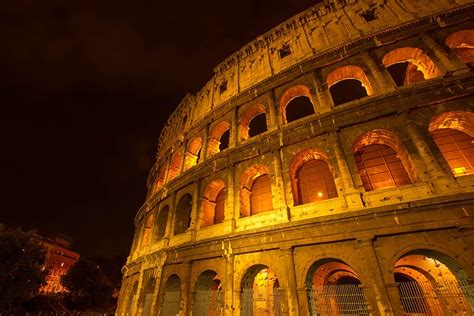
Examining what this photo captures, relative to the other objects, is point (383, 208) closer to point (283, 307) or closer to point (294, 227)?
point (294, 227)

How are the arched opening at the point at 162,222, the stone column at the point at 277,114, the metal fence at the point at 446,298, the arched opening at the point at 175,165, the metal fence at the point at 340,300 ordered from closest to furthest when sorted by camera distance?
the metal fence at the point at 446,298
the metal fence at the point at 340,300
the stone column at the point at 277,114
the arched opening at the point at 162,222
the arched opening at the point at 175,165

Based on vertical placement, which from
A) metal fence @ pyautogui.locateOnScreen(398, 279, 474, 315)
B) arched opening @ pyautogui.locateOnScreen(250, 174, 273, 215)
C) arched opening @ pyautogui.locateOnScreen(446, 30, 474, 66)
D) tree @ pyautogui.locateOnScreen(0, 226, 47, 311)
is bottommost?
metal fence @ pyautogui.locateOnScreen(398, 279, 474, 315)

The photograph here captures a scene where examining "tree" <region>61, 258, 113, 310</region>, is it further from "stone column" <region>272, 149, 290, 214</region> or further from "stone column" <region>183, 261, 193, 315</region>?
"stone column" <region>272, 149, 290, 214</region>

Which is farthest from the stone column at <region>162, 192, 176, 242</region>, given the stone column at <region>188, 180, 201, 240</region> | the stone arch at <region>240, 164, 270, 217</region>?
the stone arch at <region>240, 164, 270, 217</region>

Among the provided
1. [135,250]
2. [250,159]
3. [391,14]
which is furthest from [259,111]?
[135,250]

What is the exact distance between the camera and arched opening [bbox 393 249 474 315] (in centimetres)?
563

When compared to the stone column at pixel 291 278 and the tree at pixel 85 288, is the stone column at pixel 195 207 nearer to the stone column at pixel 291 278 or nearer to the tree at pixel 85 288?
the stone column at pixel 291 278

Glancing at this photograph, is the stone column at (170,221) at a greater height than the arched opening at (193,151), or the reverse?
the arched opening at (193,151)

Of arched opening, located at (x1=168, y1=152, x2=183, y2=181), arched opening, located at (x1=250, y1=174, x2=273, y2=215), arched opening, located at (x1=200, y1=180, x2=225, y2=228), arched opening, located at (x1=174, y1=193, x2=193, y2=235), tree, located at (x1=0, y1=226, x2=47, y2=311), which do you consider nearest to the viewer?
arched opening, located at (x1=250, y1=174, x2=273, y2=215)

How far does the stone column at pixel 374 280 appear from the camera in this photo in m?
5.79

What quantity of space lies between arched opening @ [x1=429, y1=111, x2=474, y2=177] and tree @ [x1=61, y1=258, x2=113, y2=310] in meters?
34.6

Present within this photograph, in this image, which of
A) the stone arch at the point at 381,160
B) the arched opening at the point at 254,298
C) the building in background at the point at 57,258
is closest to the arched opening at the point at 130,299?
the arched opening at the point at 254,298

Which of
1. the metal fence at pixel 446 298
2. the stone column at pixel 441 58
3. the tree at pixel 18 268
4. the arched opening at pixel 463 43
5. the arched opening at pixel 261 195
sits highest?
the arched opening at pixel 463 43

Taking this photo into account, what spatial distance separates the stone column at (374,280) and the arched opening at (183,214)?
26.1 ft
